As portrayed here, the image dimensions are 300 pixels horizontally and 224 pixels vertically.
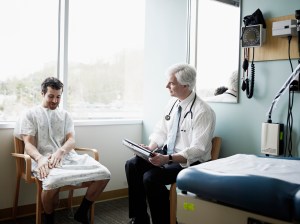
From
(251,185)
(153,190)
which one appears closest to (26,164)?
(153,190)

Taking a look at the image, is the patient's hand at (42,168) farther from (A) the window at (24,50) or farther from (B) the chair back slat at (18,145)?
(A) the window at (24,50)

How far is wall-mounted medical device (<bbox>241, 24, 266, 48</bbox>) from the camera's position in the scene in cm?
228

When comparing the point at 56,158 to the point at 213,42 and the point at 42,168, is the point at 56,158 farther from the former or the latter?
the point at 213,42

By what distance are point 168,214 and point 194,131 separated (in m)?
0.62

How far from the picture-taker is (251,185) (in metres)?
1.33

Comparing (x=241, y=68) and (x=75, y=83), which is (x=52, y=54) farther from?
(x=241, y=68)

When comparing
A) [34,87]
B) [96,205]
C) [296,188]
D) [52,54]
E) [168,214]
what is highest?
[52,54]

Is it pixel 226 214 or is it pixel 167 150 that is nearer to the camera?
pixel 226 214

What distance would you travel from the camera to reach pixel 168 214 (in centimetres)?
230

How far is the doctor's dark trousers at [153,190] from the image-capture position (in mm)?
2277

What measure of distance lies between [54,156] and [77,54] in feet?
3.78

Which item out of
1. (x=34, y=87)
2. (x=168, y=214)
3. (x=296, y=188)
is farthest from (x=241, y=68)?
(x=34, y=87)

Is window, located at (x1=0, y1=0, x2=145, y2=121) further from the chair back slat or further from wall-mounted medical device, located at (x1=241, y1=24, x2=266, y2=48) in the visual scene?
wall-mounted medical device, located at (x1=241, y1=24, x2=266, y2=48)

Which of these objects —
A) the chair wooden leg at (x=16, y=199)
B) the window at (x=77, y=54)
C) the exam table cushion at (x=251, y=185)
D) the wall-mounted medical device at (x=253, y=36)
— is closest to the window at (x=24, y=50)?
the window at (x=77, y=54)
